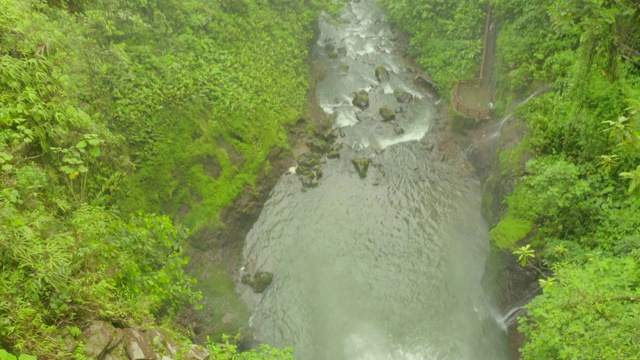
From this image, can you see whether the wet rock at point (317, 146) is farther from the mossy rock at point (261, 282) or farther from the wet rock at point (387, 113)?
the mossy rock at point (261, 282)

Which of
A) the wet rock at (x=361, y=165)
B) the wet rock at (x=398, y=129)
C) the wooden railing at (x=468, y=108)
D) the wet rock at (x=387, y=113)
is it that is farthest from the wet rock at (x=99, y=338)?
the wooden railing at (x=468, y=108)

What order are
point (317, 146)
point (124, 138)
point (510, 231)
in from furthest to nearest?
point (317, 146) < point (510, 231) < point (124, 138)

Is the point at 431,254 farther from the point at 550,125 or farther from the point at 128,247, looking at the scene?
the point at 128,247

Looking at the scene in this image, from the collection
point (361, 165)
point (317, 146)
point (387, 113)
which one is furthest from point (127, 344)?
point (387, 113)

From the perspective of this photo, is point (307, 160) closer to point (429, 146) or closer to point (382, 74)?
point (429, 146)

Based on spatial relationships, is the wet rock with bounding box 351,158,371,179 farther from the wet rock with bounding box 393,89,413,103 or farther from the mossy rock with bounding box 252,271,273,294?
the mossy rock with bounding box 252,271,273,294
